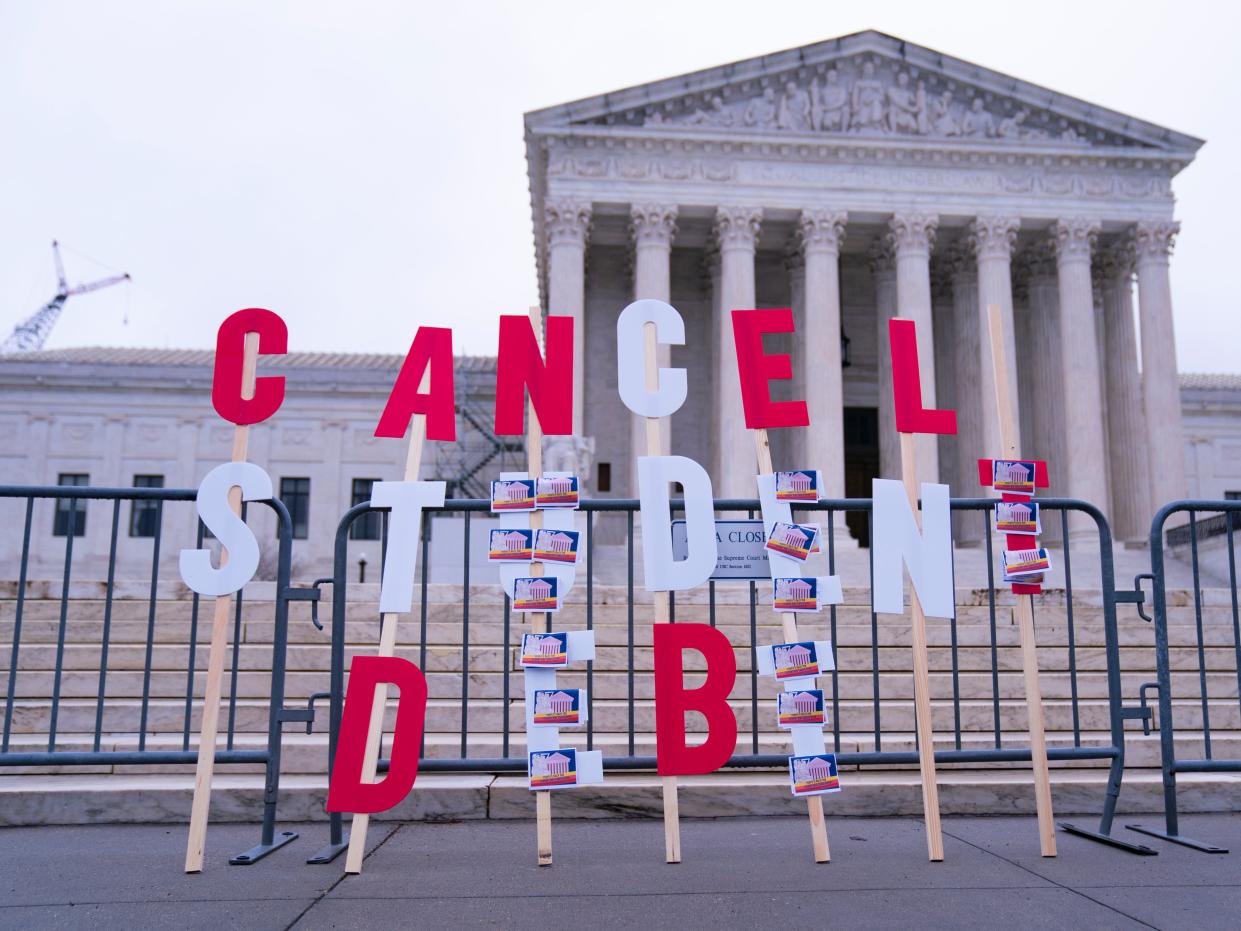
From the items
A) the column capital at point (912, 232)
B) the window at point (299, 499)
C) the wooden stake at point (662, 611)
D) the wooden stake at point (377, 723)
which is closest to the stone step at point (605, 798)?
the wooden stake at point (662, 611)

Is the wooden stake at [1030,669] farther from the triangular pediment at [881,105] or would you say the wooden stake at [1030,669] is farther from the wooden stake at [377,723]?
the triangular pediment at [881,105]

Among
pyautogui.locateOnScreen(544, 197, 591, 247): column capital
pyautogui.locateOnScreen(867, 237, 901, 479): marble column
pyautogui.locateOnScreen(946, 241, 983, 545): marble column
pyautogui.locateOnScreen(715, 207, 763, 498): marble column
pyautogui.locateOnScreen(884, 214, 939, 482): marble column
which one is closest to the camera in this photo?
pyautogui.locateOnScreen(715, 207, 763, 498): marble column

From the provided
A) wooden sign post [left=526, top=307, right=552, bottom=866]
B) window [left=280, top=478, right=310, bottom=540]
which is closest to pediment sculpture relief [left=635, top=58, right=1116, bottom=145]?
window [left=280, top=478, right=310, bottom=540]

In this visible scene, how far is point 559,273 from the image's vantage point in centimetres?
2906

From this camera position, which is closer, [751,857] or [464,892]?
[464,892]

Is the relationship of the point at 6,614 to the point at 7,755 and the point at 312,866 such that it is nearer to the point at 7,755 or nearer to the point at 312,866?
the point at 7,755

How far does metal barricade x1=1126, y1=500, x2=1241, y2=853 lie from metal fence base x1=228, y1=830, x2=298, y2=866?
488 cm

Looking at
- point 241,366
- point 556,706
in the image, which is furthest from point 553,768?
point 241,366

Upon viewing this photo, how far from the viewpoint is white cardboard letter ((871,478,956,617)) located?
5.68 metres

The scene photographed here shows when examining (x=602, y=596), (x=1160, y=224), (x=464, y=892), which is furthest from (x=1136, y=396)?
(x=464, y=892)

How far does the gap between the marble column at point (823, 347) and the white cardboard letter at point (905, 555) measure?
71.7 feet

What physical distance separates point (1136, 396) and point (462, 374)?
23.6 m

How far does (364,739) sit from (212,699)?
86 cm

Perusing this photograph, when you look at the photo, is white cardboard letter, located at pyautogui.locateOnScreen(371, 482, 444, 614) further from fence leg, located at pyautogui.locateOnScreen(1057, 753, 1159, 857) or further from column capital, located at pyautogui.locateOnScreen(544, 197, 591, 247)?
column capital, located at pyautogui.locateOnScreen(544, 197, 591, 247)
